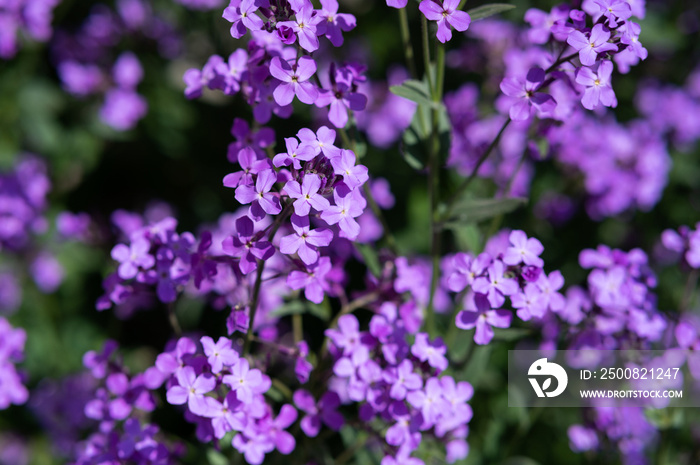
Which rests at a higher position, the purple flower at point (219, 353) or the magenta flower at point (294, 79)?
the magenta flower at point (294, 79)

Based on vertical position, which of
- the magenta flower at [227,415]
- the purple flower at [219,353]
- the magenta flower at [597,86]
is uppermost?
the magenta flower at [597,86]

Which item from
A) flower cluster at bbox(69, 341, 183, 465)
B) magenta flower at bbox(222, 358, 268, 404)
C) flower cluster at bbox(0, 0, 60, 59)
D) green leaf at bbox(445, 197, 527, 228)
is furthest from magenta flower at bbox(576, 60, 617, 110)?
flower cluster at bbox(0, 0, 60, 59)

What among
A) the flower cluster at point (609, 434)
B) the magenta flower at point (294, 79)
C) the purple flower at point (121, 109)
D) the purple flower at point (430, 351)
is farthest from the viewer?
the purple flower at point (121, 109)

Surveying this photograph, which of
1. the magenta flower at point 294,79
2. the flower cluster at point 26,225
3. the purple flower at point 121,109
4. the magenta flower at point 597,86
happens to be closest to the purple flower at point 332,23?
the magenta flower at point 294,79

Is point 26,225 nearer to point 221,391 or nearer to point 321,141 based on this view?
point 221,391

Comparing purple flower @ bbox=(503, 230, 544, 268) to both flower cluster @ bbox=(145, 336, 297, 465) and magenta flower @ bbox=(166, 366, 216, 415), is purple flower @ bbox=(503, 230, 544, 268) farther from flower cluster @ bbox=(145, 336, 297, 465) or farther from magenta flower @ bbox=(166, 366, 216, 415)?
magenta flower @ bbox=(166, 366, 216, 415)

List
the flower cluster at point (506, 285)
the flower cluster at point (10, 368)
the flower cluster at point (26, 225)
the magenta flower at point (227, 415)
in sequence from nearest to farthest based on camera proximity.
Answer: the magenta flower at point (227, 415), the flower cluster at point (506, 285), the flower cluster at point (10, 368), the flower cluster at point (26, 225)

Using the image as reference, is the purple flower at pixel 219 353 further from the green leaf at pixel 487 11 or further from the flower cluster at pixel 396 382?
the green leaf at pixel 487 11

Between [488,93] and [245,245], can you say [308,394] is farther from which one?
[488,93]
